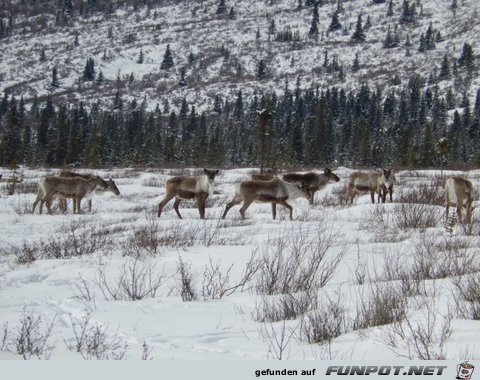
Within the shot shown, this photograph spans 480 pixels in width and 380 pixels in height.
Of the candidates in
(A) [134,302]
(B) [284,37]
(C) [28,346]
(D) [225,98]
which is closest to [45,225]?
(A) [134,302]

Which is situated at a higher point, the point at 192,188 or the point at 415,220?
the point at 192,188

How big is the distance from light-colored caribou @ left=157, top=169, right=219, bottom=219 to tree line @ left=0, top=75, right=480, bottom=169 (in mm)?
26901

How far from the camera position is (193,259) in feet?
23.0

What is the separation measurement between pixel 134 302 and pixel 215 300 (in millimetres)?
819

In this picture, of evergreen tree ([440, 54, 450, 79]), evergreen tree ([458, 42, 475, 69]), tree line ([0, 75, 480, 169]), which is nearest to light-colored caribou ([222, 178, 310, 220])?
tree line ([0, 75, 480, 169])

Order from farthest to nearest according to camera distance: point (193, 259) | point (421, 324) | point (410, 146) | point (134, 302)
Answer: point (410, 146)
point (193, 259)
point (134, 302)
point (421, 324)

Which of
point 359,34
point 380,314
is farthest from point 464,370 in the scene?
point 359,34

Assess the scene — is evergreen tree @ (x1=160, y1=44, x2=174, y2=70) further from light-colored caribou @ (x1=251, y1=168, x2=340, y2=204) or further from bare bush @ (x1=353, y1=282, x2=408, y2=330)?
bare bush @ (x1=353, y1=282, x2=408, y2=330)

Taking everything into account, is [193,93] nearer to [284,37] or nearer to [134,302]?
[284,37]

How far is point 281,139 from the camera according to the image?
9388 centimetres

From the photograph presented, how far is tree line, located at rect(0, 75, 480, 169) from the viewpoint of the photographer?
7194cm

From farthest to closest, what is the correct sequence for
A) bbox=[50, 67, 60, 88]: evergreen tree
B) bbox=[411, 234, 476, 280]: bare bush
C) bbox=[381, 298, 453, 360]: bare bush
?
1. bbox=[50, 67, 60, 88]: evergreen tree
2. bbox=[411, 234, 476, 280]: bare bush
3. bbox=[381, 298, 453, 360]: bare bush

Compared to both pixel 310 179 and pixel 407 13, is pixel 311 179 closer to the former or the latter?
pixel 310 179

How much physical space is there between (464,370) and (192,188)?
12860 mm
